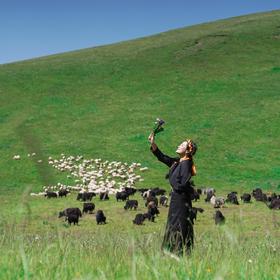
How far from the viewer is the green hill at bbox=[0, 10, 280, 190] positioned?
4044 cm

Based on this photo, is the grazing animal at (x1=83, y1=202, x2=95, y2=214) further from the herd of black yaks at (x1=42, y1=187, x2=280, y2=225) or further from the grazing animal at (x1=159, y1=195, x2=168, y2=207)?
the grazing animal at (x1=159, y1=195, x2=168, y2=207)

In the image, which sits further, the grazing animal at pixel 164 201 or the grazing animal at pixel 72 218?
the grazing animal at pixel 164 201

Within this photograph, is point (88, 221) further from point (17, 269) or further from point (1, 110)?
point (1, 110)

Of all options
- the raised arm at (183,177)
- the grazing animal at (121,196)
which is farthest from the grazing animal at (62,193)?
the raised arm at (183,177)

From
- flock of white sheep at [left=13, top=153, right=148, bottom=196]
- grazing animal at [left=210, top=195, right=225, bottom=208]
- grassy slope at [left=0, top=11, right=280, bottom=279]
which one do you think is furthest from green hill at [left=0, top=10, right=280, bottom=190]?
grazing animal at [left=210, top=195, right=225, bottom=208]

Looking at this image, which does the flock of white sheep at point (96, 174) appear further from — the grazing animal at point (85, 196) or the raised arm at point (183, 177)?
the raised arm at point (183, 177)

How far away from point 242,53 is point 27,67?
1012 inches

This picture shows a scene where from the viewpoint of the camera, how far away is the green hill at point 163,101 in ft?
133

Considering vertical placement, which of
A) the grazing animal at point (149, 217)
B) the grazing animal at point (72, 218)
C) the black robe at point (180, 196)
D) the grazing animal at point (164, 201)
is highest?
the black robe at point (180, 196)

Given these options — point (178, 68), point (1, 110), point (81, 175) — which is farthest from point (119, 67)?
point (81, 175)

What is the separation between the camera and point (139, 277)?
12.2 feet

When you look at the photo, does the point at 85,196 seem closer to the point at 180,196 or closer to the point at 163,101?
the point at 180,196

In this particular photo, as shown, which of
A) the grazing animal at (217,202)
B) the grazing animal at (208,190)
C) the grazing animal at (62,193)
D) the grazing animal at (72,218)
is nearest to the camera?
→ the grazing animal at (72,218)

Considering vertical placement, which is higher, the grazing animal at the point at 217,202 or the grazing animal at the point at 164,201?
the grazing animal at the point at 164,201
